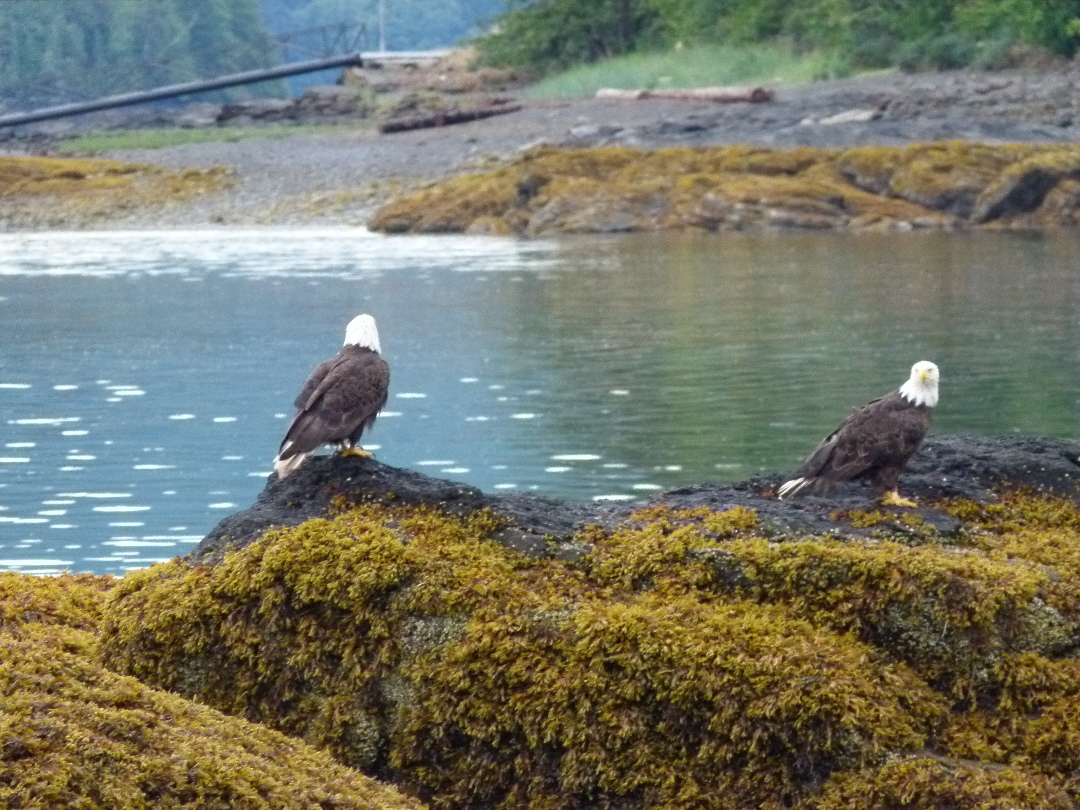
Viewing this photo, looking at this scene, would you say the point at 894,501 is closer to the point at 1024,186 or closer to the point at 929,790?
the point at 929,790

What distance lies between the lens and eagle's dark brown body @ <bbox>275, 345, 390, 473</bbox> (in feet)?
22.9

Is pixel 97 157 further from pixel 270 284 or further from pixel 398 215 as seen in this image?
pixel 270 284

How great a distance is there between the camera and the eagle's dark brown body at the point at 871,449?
6570 mm

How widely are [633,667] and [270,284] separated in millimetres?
27433

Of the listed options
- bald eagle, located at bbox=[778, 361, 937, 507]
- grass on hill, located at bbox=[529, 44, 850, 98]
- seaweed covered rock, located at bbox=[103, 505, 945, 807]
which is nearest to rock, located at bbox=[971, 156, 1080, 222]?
grass on hill, located at bbox=[529, 44, 850, 98]

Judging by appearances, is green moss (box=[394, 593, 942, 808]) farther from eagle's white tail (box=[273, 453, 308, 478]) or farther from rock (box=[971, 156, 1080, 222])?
rock (box=[971, 156, 1080, 222])

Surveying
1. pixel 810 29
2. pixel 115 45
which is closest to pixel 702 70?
pixel 810 29

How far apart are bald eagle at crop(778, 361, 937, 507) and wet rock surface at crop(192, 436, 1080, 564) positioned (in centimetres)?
7

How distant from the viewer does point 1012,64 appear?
5169 centimetres

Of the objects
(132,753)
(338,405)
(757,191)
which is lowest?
(757,191)

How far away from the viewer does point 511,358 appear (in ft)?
73.9

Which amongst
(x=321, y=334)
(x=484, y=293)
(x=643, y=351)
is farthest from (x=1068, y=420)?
(x=484, y=293)

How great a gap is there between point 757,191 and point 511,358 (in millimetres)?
19022

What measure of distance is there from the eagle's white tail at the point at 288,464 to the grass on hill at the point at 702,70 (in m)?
51.0
